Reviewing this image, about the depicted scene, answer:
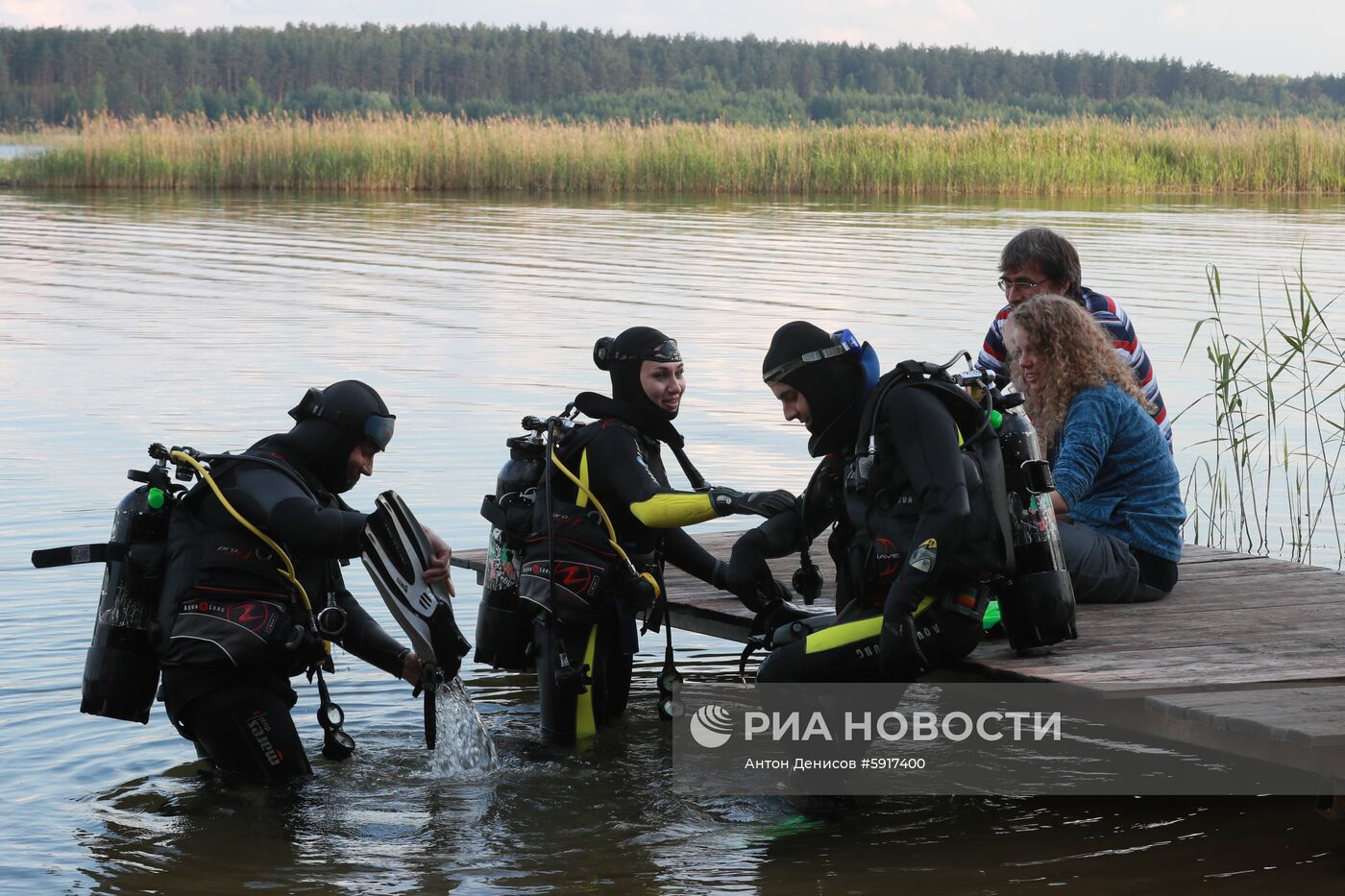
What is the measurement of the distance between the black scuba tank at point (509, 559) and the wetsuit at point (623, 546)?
0.08 m

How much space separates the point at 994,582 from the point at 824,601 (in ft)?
4.32

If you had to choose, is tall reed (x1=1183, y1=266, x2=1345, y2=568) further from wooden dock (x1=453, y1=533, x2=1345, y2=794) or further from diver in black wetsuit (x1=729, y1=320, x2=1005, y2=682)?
diver in black wetsuit (x1=729, y1=320, x2=1005, y2=682)

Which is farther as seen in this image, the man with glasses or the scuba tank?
the man with glasses

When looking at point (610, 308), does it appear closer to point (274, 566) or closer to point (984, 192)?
point (274, 566)

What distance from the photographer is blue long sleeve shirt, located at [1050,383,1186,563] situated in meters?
5.70

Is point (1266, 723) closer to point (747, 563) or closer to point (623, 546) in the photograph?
point (747, 563)

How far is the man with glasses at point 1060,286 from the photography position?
6.52m

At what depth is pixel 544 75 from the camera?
359ft

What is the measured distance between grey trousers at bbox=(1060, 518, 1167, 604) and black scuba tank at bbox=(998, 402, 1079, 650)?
0.69m

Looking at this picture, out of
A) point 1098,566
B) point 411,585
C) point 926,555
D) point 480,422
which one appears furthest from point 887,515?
point 480,422

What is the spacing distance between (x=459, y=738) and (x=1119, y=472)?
2.40 metres

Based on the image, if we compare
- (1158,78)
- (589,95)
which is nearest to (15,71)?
(589,95)

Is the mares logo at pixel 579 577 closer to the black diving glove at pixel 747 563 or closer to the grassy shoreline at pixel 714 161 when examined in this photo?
the black diving glove at pixel 747 563

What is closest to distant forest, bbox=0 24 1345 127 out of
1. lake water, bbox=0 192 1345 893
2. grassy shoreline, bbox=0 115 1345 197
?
grassy shoreline, bbox=0 115 1345 197
